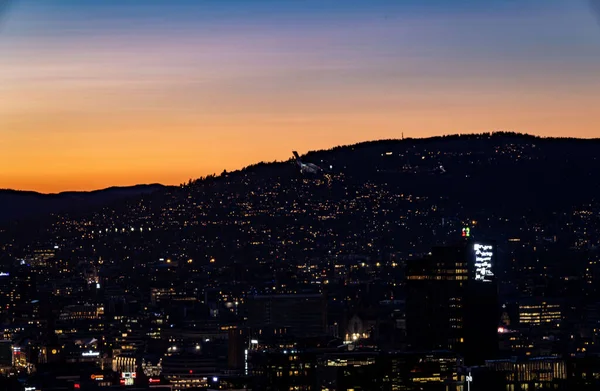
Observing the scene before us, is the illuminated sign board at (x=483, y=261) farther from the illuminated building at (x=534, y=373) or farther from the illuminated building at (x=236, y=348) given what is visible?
the illuminated building at (x=534, y=373)

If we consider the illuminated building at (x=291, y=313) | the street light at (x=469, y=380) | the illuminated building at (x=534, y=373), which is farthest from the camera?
the illuminated building at (x=291, y=313)

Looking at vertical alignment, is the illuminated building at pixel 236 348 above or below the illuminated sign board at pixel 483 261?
below

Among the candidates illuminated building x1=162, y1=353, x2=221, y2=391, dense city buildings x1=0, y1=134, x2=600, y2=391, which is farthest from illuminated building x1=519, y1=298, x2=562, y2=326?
illuminated building x1=162, y1=353, x2=221, y2=391

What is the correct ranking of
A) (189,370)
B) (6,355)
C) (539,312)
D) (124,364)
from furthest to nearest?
1. (539,312)
2. (6,355)
3. (124,364)
4. (189,370)

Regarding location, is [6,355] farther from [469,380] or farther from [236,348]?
→ [469,380]

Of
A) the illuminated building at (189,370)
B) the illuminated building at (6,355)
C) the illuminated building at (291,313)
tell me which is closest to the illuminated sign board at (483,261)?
the illuminated building at (189,370)

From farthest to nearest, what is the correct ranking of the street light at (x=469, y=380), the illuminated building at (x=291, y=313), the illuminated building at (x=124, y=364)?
the illuminated building at (x=291, y=313) < the illuminated building at (x=124, y=364) < the street light at (x=469, y=380)

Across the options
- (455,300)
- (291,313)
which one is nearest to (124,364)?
(291,313)
